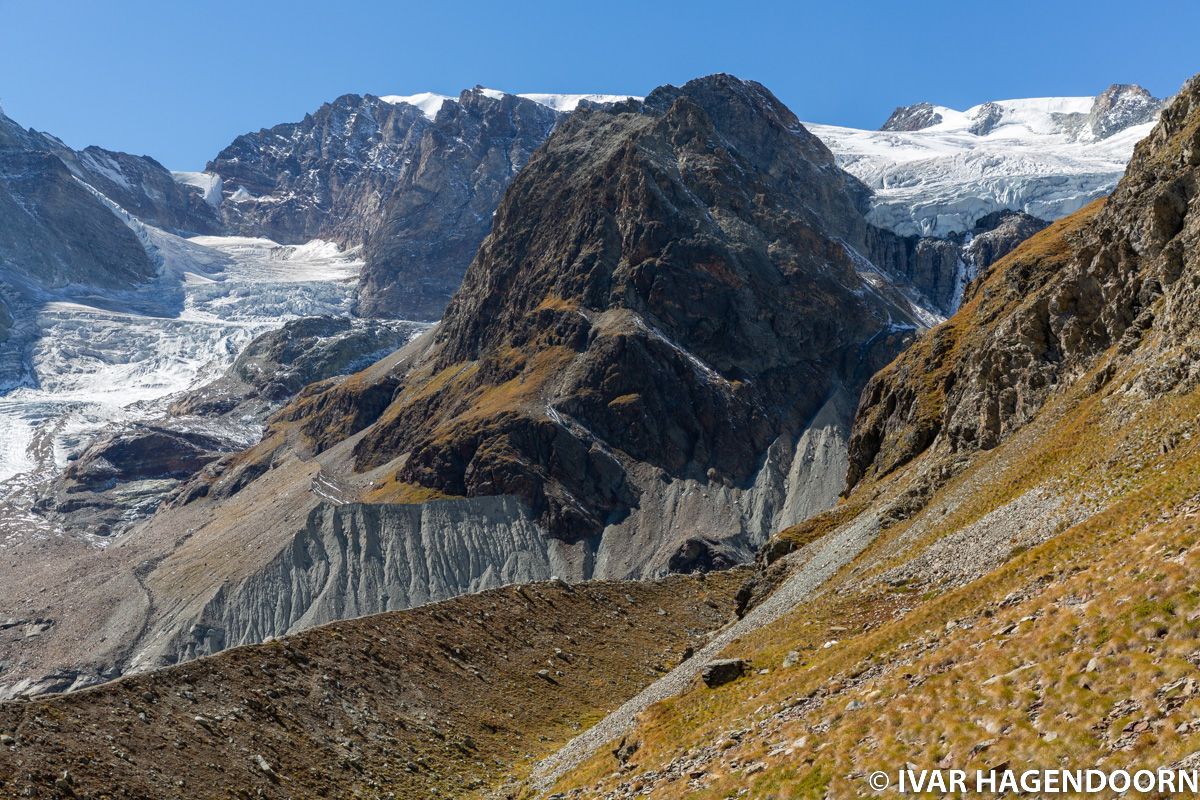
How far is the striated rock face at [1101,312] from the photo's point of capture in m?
51.0

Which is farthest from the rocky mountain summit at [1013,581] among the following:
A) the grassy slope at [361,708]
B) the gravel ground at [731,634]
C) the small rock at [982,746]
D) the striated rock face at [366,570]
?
the striated rock face at [366,570]

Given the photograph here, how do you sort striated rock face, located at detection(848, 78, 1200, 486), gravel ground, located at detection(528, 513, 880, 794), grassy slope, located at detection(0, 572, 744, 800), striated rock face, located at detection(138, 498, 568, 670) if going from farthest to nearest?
1. striated rock face, located at detection(138, 498, 568, 670)
2. striated rock face, located at detection(848, 78, 1200, 486)
3. gravel ground, located at detection(528, 513, 880, 794)
4. grassy slope, located at detection(0, 572, 744, 800)

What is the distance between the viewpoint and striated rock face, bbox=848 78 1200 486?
51000 mm

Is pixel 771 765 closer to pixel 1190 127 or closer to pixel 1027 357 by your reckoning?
pixel 1027 357

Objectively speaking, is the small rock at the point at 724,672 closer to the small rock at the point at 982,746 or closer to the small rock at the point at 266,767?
the small rock at the point at 266,767

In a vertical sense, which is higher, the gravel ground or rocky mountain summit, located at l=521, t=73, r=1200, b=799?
rocky mountain summit, located at l=521, t=73, r=1200, b=799

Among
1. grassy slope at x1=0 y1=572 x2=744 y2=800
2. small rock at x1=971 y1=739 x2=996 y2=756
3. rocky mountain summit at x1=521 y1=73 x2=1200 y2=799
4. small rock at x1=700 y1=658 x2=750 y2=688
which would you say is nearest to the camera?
small rock at x1=971 y1=739 x2=996 y2=756

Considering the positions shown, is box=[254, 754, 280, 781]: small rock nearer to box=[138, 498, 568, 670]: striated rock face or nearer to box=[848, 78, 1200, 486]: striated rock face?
box=[848, 78, 1200, 486]: striated rock face

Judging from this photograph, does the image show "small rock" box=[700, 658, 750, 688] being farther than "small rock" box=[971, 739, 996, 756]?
Yes

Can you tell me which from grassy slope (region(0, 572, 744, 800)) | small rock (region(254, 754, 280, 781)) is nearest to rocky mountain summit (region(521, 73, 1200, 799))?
grassy slope (region(0, 572, 744, 800))

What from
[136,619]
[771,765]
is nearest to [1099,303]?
[771,765]

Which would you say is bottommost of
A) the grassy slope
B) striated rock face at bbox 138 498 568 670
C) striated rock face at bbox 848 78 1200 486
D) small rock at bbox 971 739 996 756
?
striated rock face at bbox 138 498 568 670

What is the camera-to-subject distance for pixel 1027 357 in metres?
68.5

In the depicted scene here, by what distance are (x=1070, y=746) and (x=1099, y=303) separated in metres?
48.7
